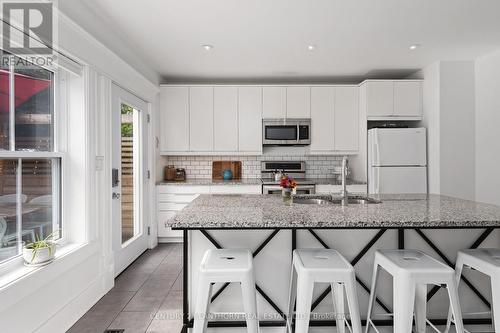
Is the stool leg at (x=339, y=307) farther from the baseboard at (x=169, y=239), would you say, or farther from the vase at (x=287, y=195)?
the baseboard at (x=169, y=239)

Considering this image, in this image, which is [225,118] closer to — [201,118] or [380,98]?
[201,118]

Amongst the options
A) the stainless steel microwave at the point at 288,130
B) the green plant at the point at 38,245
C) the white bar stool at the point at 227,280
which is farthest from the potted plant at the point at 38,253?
the stainless steel microwave at the point at 288,130

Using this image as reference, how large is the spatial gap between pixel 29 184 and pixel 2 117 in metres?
0.47

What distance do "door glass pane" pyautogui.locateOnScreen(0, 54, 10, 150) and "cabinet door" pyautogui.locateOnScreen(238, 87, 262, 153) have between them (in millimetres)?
3040

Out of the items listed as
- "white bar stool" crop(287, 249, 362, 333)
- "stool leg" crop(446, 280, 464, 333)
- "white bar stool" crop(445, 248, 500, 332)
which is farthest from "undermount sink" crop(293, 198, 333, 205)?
"stool leg" crop(446, 280, 464, 333)

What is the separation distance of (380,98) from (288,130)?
1.38 meters

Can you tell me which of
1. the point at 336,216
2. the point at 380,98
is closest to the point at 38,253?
the point at 336,216

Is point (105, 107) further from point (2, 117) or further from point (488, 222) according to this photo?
point (488, 222)

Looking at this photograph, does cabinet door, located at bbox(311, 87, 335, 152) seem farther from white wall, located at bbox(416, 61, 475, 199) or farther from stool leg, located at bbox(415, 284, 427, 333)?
stool leg, located at bbox(415, 284, 427, 333)

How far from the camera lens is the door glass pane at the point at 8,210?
1.80m

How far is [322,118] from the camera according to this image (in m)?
4.59

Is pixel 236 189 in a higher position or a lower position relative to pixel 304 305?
higher

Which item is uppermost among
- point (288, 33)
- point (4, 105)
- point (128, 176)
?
point (288, 33)

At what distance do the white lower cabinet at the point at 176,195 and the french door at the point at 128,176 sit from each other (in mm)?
323
